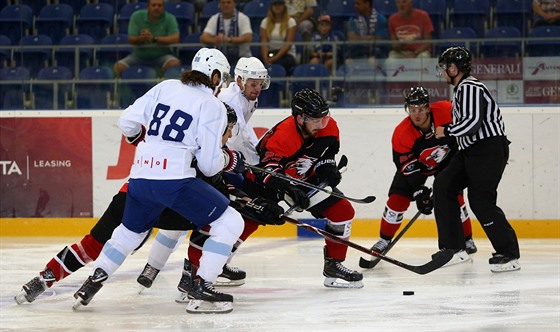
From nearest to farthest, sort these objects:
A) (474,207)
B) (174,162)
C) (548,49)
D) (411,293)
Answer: (174,162), (411,293), (474,207), (548,49)

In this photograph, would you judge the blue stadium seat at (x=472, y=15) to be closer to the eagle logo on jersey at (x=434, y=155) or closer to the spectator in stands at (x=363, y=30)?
the spectator in stands at (x=363, y=30)

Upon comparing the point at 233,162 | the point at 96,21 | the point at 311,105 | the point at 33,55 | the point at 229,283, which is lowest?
the point at 229,283

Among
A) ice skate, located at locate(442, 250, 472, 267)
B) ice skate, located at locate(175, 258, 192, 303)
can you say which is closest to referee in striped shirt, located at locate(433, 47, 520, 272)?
ice skate, located at locate(442, 250, 472, 267)

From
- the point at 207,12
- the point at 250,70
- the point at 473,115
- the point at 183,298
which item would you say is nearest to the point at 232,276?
the point at 183,298

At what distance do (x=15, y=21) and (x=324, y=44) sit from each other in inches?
100

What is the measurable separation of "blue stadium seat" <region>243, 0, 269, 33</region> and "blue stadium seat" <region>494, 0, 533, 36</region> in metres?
1.84

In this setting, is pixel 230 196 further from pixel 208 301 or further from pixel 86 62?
pixel 86 62

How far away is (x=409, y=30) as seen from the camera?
321 inches

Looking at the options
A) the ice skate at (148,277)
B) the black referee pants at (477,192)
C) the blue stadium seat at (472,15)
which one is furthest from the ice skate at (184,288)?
the blue stadium seat at (472,15)

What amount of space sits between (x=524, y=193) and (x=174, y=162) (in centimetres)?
424

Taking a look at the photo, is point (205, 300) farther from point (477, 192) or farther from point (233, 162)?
point (477, 192)

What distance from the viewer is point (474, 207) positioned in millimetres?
6078

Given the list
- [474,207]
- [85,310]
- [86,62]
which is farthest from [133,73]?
[85,310]

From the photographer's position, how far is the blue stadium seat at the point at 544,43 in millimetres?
7957
